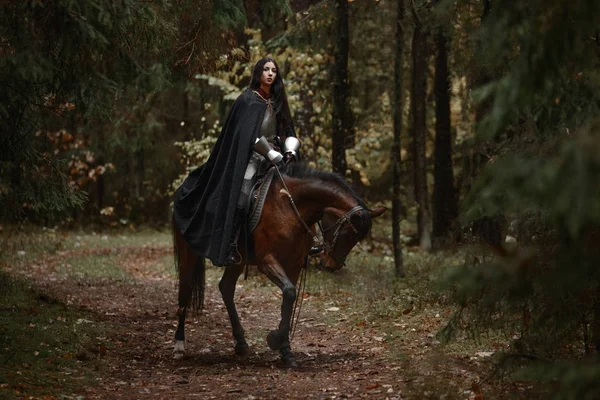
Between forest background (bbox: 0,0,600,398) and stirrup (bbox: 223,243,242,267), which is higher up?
forest background (bbox: 0,0,600,398)

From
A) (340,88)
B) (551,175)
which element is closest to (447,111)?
(340,88)

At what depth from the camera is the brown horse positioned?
8367mm

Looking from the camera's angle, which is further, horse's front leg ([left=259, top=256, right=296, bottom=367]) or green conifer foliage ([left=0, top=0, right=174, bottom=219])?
horse's front leg ([left=259, top=256, right=296, bottom=367])

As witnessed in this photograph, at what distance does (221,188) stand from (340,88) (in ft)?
20.2

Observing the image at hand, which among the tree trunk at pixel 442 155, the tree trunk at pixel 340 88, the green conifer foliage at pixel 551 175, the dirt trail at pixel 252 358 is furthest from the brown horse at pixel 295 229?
the tree trunk at pixel 442 155

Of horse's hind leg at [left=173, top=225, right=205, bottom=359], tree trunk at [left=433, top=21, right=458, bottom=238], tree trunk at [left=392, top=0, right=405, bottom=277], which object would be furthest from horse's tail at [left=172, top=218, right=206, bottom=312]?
tree trunk at [left=433, top=21, right=458, bottom=238]

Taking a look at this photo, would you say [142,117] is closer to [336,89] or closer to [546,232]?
[336,89]

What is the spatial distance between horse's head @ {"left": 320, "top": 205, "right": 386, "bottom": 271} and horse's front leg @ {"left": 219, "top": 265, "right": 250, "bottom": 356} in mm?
1522

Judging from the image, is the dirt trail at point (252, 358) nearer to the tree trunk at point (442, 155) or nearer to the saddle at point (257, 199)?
the saddle at point (257, 199)

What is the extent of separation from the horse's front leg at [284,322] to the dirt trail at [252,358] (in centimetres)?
19

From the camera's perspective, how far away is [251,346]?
9.89m

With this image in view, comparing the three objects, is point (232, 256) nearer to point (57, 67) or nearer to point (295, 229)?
point (295, 229)

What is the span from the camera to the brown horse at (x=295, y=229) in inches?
329

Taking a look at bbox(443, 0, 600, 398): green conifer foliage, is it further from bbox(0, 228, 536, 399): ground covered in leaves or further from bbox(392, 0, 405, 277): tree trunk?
bbox(392, 0, 405, 277): tree trunk
